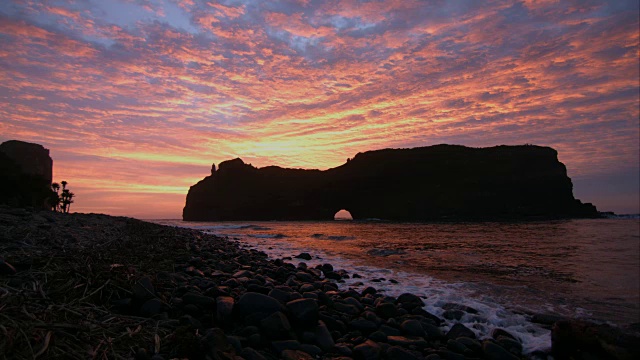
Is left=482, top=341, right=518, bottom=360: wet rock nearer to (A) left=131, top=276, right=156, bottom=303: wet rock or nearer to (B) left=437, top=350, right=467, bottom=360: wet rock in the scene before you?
(B) left=437, top=350, right=467, bottom=360: wet rock

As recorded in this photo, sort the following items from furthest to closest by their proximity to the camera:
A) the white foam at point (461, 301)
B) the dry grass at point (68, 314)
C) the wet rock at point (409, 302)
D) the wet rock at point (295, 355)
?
the wet rock at point (409, 302), the white foam at point (461, 301), the wet rock at point (295, 355), the dry grass at point (68, 314)

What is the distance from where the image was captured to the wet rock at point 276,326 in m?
4.82

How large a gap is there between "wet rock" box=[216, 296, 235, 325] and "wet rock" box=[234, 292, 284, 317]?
15 centimetres

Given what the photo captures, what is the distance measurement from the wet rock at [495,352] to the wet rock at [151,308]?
5.13m

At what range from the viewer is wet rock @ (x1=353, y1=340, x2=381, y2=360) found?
4.73 metres

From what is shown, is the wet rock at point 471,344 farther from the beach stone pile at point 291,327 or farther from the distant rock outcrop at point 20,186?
the distant rock outcrop at point 20,186

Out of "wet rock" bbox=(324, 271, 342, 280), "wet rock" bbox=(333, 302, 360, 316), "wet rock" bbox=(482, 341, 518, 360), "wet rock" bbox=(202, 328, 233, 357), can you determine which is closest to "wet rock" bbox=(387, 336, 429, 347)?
"wet rock" bbox=(482, 341, 518, 360)

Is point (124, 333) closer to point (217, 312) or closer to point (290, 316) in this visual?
point (217, 312)

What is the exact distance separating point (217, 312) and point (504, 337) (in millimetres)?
5121

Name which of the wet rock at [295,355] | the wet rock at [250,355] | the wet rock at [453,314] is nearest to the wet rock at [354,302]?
the wet rock at [453,314]

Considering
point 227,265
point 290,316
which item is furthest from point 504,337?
point 227,265

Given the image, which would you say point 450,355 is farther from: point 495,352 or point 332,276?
point 332,276

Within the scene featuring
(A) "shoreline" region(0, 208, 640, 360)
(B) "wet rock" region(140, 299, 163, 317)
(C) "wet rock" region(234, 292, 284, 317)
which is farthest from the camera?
(C) "wet rock" region(234, 292, 284, 317)

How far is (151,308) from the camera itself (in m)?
Result: 4.58
